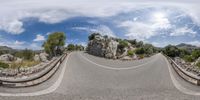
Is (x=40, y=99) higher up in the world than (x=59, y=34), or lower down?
lower down

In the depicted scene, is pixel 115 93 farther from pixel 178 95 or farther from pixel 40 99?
pixel 40 99

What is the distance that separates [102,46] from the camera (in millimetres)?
109688

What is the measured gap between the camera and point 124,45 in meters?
155

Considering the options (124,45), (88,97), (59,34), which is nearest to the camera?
(88,97)

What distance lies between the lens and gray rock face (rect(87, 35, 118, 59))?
102 m

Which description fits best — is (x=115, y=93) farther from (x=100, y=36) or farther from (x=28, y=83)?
(x=100, y=36)

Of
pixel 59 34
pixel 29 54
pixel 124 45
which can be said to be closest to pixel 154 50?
pixel 124 45

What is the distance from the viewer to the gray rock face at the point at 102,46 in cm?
10178

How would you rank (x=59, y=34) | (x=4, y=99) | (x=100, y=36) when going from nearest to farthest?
(x=4, y=99), (x=59, y=34), (x=100, y=36)

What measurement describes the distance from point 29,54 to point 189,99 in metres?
96.0

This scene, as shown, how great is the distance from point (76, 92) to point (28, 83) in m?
2.87

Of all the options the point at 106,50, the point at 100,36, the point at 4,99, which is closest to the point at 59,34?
the point at 106,50

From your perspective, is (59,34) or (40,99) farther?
(59,34)

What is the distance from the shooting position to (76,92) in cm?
1648
